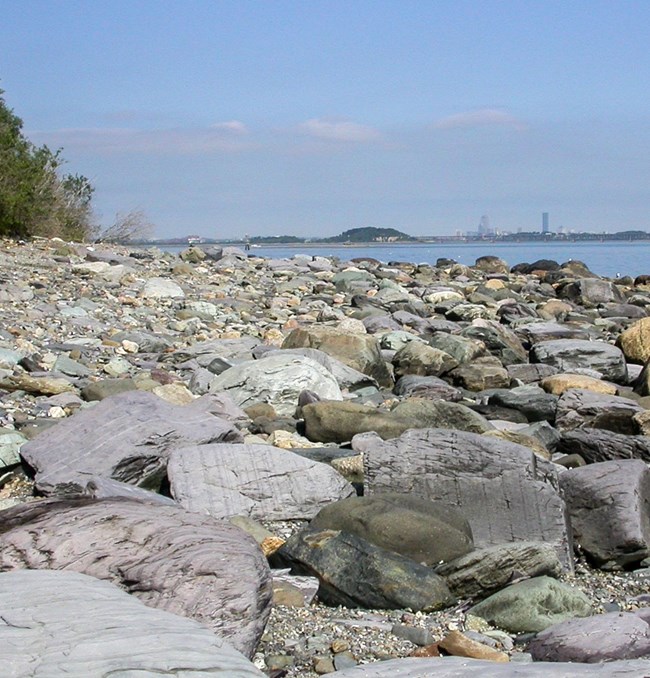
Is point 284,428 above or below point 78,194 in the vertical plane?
below

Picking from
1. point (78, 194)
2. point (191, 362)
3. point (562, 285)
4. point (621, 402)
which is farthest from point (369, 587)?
point (78, 194)

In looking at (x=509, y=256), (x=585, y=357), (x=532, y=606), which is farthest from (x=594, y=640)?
(x=509, y=256)

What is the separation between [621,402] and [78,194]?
70.0ft

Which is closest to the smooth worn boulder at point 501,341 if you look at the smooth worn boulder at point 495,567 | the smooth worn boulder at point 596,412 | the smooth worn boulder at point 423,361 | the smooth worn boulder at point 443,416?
the smooth worn boulder at point 423,361

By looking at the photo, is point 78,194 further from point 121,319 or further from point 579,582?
point 579,582

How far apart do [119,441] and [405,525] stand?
2.07 metres

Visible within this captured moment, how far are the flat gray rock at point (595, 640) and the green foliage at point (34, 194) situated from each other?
18.6 m

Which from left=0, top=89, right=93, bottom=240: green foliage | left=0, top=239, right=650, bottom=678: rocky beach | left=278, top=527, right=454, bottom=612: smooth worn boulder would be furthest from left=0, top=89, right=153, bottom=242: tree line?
left=278, top=527, right=454, bottom=612: smooth worn boulder

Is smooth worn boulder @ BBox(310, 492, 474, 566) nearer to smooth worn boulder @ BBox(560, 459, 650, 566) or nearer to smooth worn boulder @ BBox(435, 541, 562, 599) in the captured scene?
smooth worn boulder @ BBox(435, 541, 562, 599)

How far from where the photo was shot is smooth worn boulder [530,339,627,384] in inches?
460

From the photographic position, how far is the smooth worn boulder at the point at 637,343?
12.6 metres

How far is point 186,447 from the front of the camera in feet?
20.1

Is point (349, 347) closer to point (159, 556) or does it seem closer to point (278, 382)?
point (278, 382)

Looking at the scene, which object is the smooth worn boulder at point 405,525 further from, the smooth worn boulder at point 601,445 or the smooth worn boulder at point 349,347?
the smooth worn boulder at point 349,347
